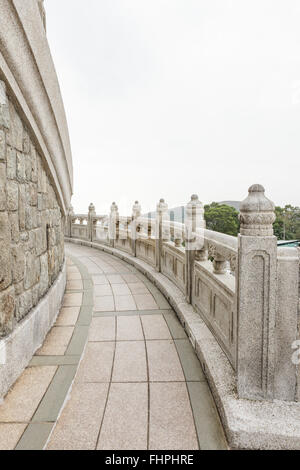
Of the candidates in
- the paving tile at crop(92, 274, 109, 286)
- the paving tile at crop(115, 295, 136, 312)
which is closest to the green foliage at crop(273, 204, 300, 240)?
the paving tile at crop(92, 274, 109, 286)

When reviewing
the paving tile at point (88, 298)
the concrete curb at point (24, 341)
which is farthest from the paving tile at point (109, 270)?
the concrete curb at point (24, 341)

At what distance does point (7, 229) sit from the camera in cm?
253

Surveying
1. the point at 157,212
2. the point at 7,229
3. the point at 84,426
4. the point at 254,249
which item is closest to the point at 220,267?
the point at 254,249

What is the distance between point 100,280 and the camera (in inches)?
260

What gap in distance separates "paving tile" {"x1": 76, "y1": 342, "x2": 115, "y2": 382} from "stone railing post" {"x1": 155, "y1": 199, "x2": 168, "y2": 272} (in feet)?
10.1

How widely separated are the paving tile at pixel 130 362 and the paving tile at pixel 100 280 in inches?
113

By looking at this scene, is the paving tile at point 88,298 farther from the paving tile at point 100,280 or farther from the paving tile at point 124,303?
the paving tile at point 100,280

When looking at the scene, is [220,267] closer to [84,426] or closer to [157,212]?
[84,426]

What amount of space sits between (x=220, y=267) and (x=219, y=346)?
0.82 meters

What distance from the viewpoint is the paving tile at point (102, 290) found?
5.55 meters

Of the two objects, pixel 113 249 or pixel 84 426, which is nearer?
pixel 84 426

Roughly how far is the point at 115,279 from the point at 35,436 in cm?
464

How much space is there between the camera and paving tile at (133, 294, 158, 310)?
4.82 metres
